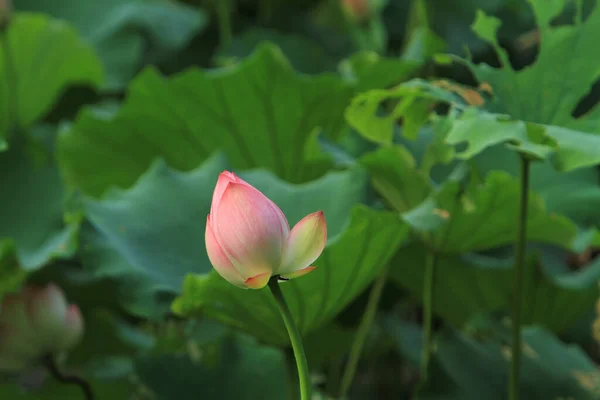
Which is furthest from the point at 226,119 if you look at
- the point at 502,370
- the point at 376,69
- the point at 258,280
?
the point at 258,280

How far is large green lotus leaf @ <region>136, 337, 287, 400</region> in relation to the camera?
0.90m

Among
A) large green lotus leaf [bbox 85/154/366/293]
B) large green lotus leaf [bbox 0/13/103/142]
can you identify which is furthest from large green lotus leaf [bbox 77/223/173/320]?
large green lotus leaf [bbox 0/13/103/142]

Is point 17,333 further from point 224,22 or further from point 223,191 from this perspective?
point 224,22

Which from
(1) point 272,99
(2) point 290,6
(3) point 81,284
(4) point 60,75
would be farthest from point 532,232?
(2) point 290,6

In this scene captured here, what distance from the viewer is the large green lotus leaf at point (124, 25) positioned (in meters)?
1.55

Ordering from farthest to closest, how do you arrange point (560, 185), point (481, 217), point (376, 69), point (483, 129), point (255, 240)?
point (376, 69)
point (560, 185)
point (481, 217)
point (483, 129)
point (255, 240)

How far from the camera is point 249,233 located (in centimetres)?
40

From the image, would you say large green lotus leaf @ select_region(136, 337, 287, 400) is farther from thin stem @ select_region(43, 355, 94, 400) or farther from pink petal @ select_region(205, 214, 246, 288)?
pink petal @ select_region(205, 214, 246, 288)

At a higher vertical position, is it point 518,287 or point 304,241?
point 304,241

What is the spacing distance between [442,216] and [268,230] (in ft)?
1.03

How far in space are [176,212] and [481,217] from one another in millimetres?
309

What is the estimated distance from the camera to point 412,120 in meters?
0.67

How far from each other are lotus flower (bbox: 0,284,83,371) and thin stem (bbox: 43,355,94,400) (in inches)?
0.4

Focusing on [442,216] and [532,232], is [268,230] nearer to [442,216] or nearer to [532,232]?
[442,216]
